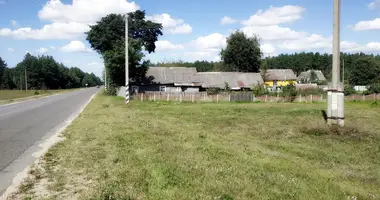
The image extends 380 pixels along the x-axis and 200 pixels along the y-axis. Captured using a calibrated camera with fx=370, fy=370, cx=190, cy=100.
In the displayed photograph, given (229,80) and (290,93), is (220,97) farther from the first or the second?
(229,80)

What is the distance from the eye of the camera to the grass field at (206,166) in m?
6.30

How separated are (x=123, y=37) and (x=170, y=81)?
1210 cm

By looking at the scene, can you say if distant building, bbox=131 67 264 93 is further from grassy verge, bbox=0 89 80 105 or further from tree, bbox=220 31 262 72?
tree, bbox=220 31 262 72

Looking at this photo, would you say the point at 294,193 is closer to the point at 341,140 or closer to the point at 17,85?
the point at 341,140

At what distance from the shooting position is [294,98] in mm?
41656

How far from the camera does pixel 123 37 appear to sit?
60.1 metres

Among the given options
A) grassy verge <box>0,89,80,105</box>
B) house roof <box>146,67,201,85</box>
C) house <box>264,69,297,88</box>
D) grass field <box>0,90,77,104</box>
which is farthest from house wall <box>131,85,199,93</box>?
house <box>264,69,297,88</box>

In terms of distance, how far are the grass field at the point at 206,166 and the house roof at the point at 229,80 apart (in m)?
42.4

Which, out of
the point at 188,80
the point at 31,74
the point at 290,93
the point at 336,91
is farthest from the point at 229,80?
the point at 31,74

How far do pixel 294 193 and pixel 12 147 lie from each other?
842 centimetres

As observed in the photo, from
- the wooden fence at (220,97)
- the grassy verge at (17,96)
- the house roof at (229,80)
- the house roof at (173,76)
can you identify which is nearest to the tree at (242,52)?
the house roof at (229,80)

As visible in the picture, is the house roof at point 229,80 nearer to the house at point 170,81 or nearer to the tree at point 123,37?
the house at point 170,81

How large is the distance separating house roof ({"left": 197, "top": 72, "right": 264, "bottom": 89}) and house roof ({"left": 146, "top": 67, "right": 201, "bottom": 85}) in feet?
4.70

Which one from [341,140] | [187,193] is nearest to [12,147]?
[187,193]
